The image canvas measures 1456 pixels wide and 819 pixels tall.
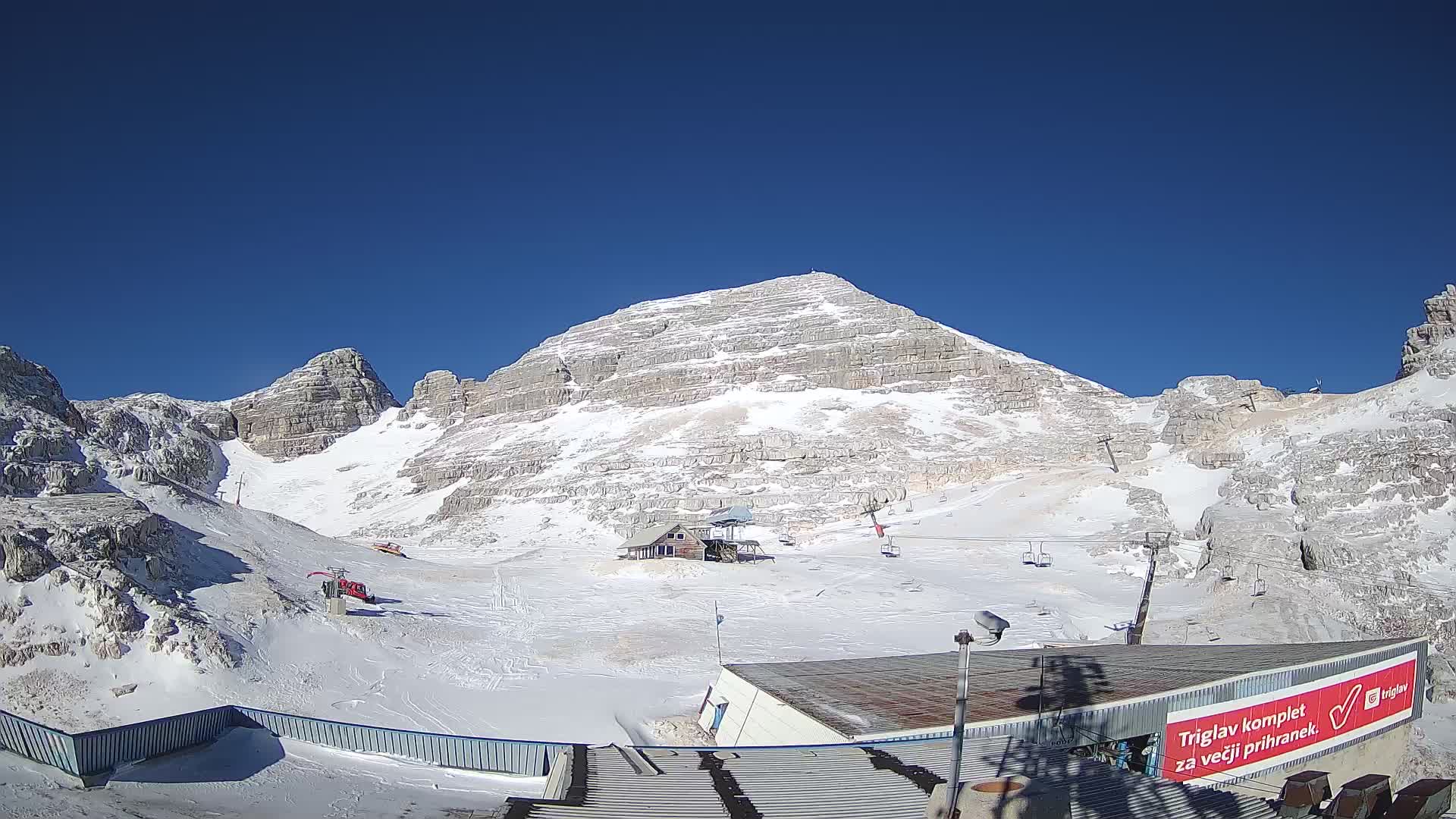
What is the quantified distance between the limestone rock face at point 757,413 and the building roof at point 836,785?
167ft

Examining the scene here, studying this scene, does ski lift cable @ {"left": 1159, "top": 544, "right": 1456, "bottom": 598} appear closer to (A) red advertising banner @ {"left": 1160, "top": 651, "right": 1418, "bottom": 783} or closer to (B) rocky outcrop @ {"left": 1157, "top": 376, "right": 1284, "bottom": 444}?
(A) red advertising banner @ {"left": 1160, "top": 651, "right": 1418, "bottom": 783}

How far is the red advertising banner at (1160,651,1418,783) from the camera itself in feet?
46.7

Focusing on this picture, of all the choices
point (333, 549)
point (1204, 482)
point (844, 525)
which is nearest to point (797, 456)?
point (844, 525)

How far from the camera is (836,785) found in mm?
9789

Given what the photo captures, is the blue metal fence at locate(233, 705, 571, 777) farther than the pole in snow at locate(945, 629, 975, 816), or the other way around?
the blue metal fence at locate(233, 705, 571, 777)

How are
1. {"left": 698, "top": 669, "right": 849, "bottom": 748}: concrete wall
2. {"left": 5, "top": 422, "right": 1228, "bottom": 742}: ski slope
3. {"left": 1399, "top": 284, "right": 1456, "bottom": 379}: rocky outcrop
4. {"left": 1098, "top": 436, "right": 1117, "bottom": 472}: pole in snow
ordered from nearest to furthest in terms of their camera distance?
{"left": 698, "top": 669, "right": 849, "bottom": 748}: concrete wall
{"left": 5, "top": 422, "right": 1228, "bottom": 742}: ski slope
{"left": 1399, "top": 284, "right": 1456, "bottom": 379}: rocky outcrop
{"left": 1098, "top": 436, "right": 1117, "bottom": 472}: pole in snow

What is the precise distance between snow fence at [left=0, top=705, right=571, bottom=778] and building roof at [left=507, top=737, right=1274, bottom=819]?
1681mm

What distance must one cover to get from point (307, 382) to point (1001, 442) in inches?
3998

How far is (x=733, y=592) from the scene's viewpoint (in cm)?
3659

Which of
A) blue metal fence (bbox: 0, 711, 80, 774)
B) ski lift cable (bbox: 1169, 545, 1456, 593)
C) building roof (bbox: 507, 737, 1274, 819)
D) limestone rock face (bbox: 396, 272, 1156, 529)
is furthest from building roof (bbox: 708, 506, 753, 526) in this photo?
blue metal fence (bbox: 0, 711, 80, 774)

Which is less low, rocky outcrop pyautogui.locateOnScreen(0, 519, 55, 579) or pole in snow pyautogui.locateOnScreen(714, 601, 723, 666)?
rocky outcrop pyautogui.locateOnScreen(0, 519, 55, 579)

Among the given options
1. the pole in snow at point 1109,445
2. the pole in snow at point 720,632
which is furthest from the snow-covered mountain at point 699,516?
the pole in snow at point 1109,445

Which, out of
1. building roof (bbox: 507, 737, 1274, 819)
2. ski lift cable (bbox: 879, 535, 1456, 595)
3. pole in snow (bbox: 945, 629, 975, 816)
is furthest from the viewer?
ski lift cable (bbox: 879, 535, 1456, 595)

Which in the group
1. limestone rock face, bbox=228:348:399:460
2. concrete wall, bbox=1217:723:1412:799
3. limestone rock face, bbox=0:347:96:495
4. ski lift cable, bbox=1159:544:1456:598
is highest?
limestone rock face, bbox=228:348:399:460
